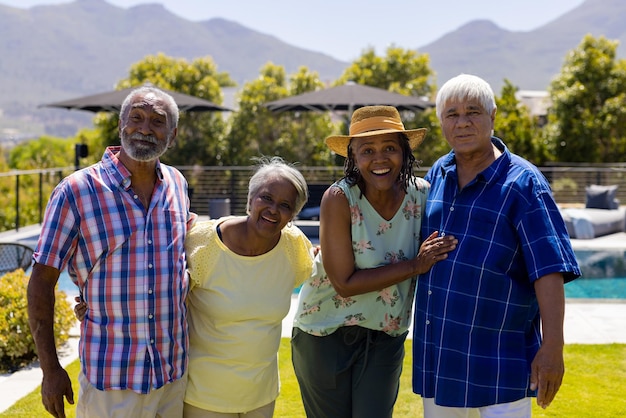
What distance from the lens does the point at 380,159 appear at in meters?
2.57

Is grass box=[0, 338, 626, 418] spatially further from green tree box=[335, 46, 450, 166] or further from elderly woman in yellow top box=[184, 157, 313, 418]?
green tree box=[335, 46, 450, 166]

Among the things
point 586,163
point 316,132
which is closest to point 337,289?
point 316,132

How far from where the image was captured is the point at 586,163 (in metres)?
17.5

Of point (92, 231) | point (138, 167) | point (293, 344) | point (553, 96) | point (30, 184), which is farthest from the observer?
point (553, 96)

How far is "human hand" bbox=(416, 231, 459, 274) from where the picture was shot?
2.37 meters

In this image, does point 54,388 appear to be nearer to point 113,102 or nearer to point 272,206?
point 272,206

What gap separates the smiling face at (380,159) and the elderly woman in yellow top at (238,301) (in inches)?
10.6

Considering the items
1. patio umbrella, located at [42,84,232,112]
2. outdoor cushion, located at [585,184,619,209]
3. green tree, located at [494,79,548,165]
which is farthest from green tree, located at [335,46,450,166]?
patio umbrella, located at [42,84,232,112]

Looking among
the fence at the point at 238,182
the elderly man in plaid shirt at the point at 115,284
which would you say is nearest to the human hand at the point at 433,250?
the elderly man in plaid shirt at the point at 115,284

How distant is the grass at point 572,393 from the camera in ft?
13.3

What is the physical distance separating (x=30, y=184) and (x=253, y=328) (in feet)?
50.7

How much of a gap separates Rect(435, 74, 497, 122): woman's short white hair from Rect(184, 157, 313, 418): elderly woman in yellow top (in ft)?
2.14

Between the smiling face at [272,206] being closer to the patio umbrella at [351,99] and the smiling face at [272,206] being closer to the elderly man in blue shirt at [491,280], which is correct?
the elderly man in blue shirt at [491,280]

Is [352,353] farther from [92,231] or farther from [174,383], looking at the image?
[92,231]
